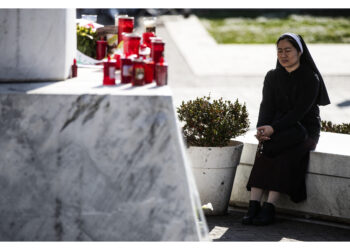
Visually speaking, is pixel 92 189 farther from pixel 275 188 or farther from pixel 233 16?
pixel 233 16

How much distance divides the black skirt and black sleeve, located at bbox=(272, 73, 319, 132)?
19 cm

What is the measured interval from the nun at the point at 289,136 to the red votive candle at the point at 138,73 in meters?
1.19

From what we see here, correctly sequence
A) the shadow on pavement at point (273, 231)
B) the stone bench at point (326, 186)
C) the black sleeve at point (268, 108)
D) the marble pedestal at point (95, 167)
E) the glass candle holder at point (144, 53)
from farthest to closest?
1. the black sleeve at point (268, 108)
2. the stone bench at point (326, 186)
3. the shadow on pavement at point (273, 231)
4. the glass candle holder at point (144, 53)
5. the marble pedestal at point (95, 167)

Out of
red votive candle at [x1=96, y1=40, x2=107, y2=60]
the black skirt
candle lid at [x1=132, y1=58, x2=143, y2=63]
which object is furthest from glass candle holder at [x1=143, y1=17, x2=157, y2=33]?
the black skirt

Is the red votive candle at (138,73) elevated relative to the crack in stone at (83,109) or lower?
elevated

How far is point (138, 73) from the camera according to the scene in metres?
3.94

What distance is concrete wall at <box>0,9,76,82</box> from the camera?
3.94 meters

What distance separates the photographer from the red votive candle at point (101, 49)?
5.36m

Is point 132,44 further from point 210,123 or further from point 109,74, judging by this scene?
point 210,123

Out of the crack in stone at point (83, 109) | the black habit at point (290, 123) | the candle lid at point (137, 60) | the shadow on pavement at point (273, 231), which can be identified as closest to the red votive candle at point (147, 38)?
the candle lid at point (137, 60)

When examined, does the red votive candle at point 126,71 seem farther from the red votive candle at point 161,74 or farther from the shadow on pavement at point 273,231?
the shadow on pavement at point 273,231

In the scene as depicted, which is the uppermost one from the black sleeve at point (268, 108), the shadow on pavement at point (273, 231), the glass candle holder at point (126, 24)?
the glass candle holder at point (126, 24)

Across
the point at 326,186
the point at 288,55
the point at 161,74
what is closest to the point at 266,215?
the point at 326,186

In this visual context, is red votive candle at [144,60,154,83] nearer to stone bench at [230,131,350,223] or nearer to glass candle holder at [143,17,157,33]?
glass candle holder at [143,17,157,33]
